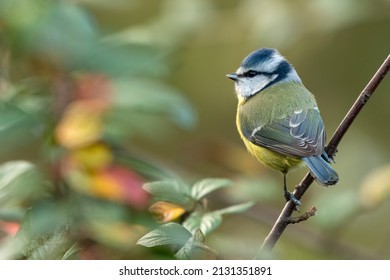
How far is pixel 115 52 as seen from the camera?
5.33 feet

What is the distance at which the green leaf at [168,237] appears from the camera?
1054 millimetres

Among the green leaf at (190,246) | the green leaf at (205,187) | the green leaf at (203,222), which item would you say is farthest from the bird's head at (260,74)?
the green leaf at (190,246)

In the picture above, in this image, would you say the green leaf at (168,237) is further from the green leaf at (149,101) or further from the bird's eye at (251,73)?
the bird's eye at (251,73)

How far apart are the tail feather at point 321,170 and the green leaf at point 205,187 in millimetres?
176

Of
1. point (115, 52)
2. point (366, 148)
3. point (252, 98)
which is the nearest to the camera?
point (115, 52)

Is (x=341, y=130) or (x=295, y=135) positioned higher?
(x=341, y=130)

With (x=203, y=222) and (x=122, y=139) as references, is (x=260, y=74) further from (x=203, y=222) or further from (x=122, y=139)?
(x=203, y=222)

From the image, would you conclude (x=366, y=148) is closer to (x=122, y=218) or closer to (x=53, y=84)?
(x=53, y=84)

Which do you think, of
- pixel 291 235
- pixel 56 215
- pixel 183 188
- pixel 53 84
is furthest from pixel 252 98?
pixel 56 215

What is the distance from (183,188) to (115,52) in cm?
48

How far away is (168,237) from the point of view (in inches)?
41.8

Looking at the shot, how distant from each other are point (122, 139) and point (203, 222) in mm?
509

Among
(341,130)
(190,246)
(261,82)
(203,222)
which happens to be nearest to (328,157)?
(341,130)

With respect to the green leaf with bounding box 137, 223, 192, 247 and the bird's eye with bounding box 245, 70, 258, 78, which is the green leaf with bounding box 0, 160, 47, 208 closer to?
the green leaf with bounding box 137, 223, 192, 247
